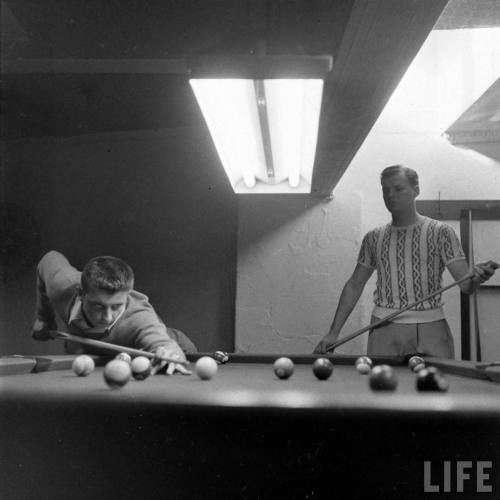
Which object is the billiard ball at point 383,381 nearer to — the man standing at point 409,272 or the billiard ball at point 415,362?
the billiard ball at point 415,362

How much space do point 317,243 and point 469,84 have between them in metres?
1.40

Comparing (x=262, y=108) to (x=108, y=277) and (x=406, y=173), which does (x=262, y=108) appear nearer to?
(x=108, y=277)

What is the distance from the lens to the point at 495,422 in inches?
45.7

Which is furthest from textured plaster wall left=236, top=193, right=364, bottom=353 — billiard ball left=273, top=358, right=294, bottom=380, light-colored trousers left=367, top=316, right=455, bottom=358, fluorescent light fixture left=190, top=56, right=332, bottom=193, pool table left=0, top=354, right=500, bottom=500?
pool table left=0, top=354, right=500, bottom=500

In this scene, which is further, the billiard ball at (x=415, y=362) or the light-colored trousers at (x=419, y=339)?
the light-colored trousers at (x=419, y=339)

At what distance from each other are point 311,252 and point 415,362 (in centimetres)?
201

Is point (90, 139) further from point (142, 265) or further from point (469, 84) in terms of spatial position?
point (469, 84)

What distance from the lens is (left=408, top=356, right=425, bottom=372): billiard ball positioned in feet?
7.18

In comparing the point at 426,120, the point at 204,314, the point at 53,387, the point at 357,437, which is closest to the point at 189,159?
the point at 204,314

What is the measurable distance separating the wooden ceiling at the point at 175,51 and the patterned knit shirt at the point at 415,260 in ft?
1.53

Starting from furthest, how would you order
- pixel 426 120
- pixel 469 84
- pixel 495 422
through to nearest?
1. pixel 426 120
2. pixel 469 84
3. pixel 495 422

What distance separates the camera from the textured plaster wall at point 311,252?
4.23 metres

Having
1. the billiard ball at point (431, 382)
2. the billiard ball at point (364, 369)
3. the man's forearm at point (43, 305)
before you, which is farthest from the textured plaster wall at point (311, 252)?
the billiard ball at point (431, 382)

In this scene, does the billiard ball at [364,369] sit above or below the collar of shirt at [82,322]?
below
